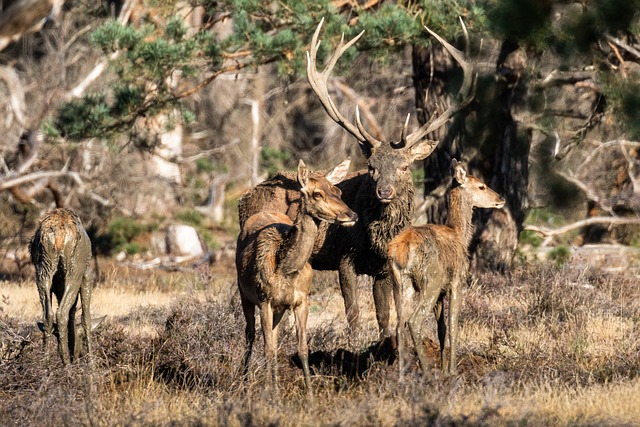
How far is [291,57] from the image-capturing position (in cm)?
1312

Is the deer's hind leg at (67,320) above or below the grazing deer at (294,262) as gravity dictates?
below

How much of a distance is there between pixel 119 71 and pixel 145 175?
42.8 feet

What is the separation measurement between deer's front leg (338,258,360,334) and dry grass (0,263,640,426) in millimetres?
283

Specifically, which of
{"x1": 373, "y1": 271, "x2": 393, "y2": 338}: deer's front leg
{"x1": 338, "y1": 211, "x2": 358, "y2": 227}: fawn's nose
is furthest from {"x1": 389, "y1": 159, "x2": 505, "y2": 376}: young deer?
{"x1": 373, "y1": 271, "x2": 393, "y2": 338}: deer's front leg

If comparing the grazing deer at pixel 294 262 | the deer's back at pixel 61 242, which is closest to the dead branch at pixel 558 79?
Answer: the grazing deer at pixel 294 262

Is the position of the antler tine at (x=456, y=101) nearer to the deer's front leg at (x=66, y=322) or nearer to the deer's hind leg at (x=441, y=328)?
the deer's hind leg at (x=441, y=328)

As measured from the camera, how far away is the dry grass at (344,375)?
6.82 m

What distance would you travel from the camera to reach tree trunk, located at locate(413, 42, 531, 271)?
46.2 ft

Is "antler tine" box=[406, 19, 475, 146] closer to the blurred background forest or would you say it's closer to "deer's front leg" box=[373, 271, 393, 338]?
the blurred background forest

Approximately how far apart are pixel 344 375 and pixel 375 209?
2350 mm

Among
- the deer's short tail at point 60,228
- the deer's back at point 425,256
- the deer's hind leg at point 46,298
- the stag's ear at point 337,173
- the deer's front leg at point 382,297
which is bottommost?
the deer's front leg at point 382,297

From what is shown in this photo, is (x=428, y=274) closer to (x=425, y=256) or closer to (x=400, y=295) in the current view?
(x=425, y=256)

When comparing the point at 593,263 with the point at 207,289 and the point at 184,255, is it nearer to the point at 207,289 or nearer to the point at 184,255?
the point at 207,289

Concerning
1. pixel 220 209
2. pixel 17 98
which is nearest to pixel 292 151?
pixel 220 209
